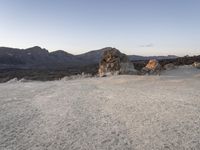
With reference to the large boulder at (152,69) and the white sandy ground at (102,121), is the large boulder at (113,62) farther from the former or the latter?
the white sandy ground at (102,121)

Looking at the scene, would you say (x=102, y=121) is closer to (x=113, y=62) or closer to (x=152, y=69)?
(x=152, y=69)

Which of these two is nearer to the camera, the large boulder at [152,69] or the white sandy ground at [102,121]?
the white sandy ground at [102,121]

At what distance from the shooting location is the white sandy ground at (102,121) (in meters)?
7.74

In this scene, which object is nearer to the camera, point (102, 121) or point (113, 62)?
point (102, 121)

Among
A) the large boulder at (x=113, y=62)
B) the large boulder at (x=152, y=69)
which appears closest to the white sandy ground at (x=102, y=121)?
the large boulder at (x=152, y=69)

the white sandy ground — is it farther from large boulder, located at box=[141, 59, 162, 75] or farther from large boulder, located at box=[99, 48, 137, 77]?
large boulder, located at box=[99, 48, 137, 77]

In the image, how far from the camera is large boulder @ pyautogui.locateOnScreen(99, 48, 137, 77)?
94.5 ft

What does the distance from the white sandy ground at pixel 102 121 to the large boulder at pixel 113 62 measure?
14.1 m

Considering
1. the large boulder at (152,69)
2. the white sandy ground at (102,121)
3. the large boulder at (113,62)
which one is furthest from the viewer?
the large boulder at (113,62)

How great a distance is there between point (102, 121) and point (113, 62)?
66.7 ft

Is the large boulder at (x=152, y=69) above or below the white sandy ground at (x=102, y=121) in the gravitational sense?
above

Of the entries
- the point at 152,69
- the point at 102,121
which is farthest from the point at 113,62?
the point at 102,121

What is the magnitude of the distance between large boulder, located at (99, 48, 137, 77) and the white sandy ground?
14109 mm

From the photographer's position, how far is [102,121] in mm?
9602
